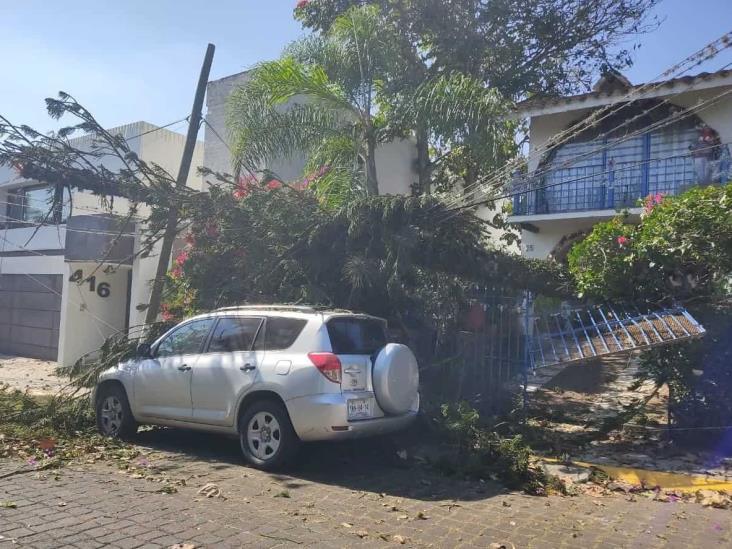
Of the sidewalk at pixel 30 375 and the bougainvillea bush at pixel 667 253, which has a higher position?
the bougainvillea bush at pixel 667 253

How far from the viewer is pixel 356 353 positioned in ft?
21.7

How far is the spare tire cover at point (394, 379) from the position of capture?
6484 mm

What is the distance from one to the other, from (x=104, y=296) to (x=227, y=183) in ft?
30.6

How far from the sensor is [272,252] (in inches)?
365

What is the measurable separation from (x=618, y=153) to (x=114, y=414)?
36.4 feet

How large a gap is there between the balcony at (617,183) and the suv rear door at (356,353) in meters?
6.43

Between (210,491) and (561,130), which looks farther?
(561,130)

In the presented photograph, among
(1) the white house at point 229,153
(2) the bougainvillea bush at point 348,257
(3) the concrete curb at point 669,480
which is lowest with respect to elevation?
(3) the concrete curb at point 669,480

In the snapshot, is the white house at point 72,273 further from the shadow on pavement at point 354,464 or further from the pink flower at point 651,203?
the pink flower at point 651,203

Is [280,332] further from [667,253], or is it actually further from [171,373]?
[667,253]

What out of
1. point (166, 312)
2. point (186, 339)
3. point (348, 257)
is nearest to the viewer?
point (186, 339)

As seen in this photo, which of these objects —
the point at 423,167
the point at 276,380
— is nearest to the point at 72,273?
the point at 423,167

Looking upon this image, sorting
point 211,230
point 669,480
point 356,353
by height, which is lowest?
point 669,480

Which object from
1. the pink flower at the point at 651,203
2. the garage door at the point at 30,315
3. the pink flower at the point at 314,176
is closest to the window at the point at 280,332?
the pink flower at the point at 651,203
